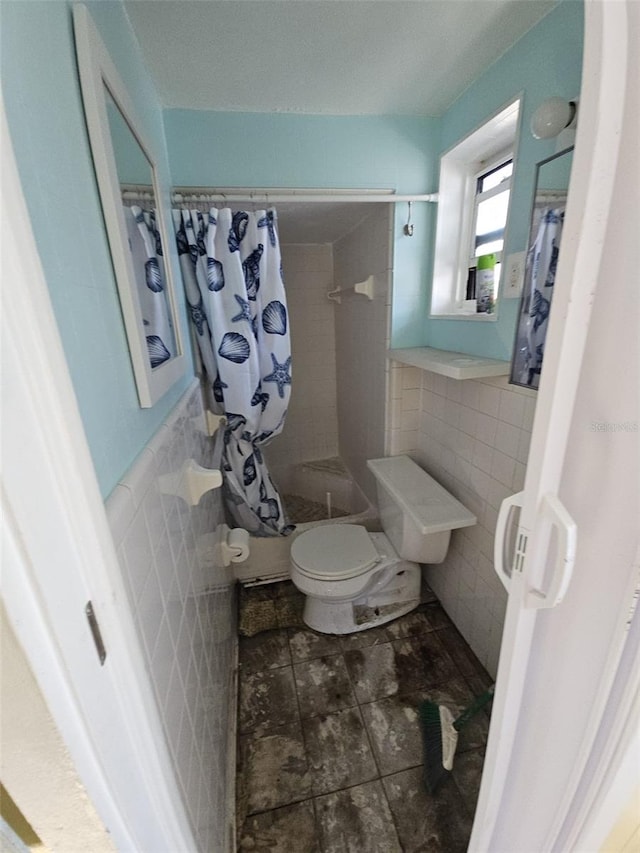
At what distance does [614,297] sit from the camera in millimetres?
373

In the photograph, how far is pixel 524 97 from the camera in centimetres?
106

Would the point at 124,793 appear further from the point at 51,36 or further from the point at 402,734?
the point at 402,734

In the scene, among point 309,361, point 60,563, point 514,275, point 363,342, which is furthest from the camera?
point 309,361

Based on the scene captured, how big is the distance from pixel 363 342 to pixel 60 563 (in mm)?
1920

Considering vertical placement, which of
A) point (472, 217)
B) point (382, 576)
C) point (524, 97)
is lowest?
point (382, 576)

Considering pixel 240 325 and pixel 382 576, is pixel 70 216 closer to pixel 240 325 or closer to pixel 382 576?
pixel 240 325

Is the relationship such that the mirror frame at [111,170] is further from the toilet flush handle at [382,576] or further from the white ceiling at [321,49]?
the toilet flush handle at [382,576]

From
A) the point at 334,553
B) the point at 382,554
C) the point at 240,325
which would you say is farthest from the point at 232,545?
the point at 240,325

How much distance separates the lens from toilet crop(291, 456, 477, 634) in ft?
4.78

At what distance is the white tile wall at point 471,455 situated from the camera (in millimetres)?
1211

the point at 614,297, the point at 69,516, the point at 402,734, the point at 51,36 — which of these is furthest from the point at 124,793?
the point at 402,734

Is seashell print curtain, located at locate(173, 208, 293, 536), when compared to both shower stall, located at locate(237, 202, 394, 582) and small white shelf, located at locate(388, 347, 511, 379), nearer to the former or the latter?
shower stall, located at locate(237, 202, 394, 582)

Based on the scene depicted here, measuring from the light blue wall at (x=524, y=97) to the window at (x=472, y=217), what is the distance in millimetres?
67

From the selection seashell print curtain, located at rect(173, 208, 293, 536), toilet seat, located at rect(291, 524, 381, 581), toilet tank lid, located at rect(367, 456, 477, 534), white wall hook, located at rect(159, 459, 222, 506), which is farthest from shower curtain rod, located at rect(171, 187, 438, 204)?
toilet seat, located at rect(291, 524, 381, 581)
